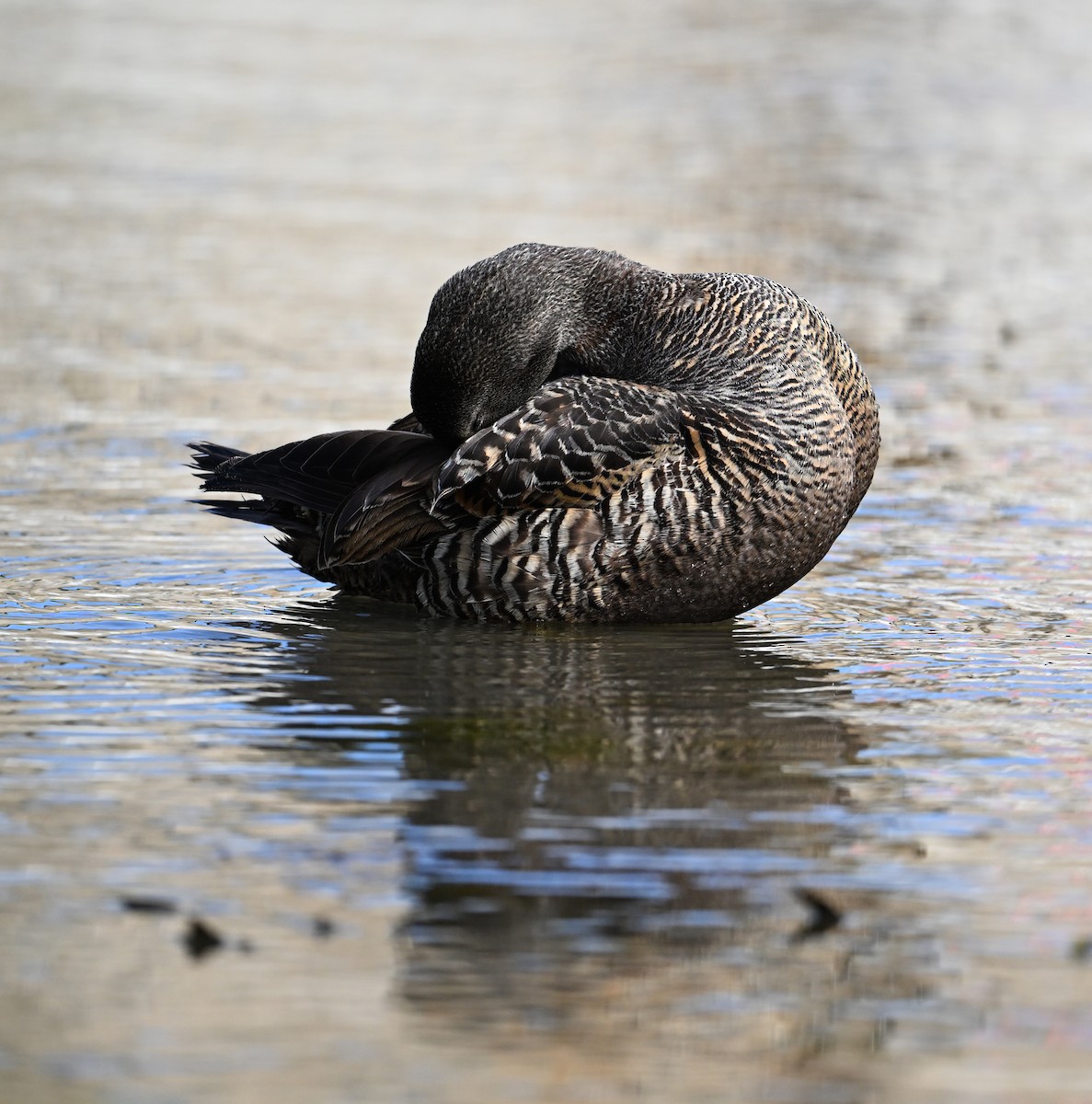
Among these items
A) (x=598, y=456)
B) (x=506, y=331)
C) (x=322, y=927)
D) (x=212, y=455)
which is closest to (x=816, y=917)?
(x=322, y=927)

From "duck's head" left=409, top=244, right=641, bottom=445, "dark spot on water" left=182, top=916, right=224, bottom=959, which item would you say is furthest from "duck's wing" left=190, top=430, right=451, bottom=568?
"dark spot on water" left=182, top=916, right=224, bottom=959

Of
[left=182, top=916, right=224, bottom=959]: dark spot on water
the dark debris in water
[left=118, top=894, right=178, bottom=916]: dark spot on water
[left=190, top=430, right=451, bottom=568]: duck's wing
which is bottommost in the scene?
[left=182, top=916, right=224, bottom=959]: dark spot on water

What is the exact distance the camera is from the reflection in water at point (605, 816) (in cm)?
448

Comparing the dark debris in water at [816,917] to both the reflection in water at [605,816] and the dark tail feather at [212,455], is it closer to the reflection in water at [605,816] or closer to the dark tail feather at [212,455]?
the reflection in water at [605,816]

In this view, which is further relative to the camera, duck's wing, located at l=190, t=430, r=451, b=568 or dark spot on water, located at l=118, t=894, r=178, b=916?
duck's wing, located at l=190, t=430, r=451, b=568

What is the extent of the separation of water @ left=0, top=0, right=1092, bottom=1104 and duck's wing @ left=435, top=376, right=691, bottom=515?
1.86ft

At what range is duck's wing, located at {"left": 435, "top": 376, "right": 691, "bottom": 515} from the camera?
764 centimetres

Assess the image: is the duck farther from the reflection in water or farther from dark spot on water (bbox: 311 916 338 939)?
dark spot on water (bbox: 311 916 338 939)

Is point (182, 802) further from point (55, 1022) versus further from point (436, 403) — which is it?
point (436, 403)

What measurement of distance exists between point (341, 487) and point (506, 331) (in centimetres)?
101

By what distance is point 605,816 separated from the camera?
5629 millimetres

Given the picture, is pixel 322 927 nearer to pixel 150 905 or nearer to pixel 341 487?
pixel 150 905

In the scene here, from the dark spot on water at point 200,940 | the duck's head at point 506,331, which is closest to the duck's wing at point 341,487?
the duck's head at point 506,331

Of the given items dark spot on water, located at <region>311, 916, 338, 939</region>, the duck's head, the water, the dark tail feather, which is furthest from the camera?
the dark tail feather
